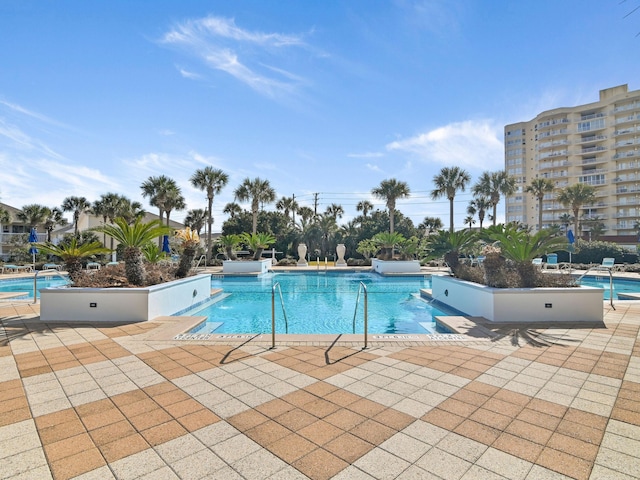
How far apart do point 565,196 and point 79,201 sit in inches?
2166

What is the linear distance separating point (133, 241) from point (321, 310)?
565 cm

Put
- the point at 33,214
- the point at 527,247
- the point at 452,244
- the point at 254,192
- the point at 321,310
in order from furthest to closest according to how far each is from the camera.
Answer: the point at 33,214, the point at 254,192, the point at 452,244, the point at 321,310, the point at 527,247

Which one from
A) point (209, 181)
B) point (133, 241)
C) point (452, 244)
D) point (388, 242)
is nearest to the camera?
point (133, 241)

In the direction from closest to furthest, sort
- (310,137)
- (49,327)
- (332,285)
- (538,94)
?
(49,327) → (538,94) → (332,285) → (310,137)

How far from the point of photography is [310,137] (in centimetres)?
2017

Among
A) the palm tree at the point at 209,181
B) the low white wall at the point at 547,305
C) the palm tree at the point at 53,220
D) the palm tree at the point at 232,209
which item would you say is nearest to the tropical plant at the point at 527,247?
the low white wall at the point at 547,305

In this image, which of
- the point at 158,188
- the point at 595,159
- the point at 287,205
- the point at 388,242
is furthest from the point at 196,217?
the point at 595,159

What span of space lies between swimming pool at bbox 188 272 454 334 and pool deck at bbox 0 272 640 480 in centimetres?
284

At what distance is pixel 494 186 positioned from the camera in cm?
3841

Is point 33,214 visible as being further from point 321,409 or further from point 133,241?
point 321,409

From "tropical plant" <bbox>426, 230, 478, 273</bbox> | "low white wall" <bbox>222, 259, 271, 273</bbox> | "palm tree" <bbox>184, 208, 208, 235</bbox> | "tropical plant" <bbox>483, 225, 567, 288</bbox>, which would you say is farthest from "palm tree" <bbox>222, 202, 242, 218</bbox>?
"tropical plant" <bbox>483, 225, 567, 288</bbox>

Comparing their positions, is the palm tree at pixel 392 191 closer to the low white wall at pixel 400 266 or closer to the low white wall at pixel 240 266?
the low white wall at pixel 400 266

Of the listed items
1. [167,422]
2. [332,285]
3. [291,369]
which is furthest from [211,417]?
[332,285]

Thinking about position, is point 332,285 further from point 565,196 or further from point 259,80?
point 565,196
